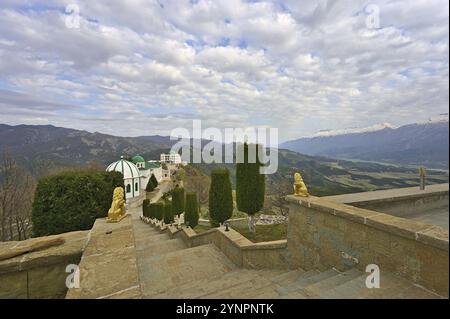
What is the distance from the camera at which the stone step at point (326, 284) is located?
2485 millimetres

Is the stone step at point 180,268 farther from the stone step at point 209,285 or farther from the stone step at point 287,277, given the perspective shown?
the stone step at point 287,277

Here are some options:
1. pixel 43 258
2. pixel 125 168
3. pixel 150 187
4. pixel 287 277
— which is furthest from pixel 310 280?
pixel 150 187

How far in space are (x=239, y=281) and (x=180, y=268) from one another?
6.43 ft

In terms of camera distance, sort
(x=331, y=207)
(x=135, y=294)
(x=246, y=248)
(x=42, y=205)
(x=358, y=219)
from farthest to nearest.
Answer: (x=42, y=205)
(x=246, y=248)
(x=331, y=207)
(x=358, y=219)
(x=135, y=294)

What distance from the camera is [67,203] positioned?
9.37 meters

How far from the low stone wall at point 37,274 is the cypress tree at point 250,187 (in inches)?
283

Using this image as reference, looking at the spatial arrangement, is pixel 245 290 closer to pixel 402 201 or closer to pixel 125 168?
pixel 402 201

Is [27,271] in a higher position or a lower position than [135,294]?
lower

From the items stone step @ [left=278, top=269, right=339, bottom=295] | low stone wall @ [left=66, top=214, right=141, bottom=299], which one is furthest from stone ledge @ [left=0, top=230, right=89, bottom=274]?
stone step @ [left=278, top=269, right=339, bottom=295]

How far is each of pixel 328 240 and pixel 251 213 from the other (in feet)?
21.0

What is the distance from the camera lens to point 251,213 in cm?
991

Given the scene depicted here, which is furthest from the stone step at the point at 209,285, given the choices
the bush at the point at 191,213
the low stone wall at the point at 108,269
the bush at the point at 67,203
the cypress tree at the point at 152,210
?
the cypress tree at the point at 152,210

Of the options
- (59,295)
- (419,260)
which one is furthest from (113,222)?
(419,260)

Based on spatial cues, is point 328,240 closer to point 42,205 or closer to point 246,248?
point 246,248
